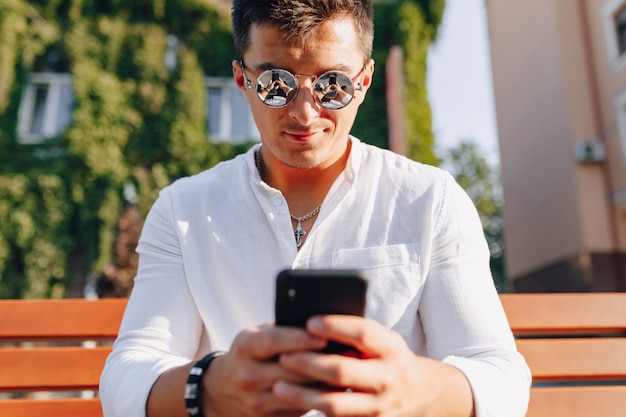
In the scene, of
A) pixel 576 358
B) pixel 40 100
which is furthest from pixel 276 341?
pixel 40 100

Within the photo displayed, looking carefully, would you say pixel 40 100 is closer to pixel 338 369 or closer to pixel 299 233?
pixel 299 233

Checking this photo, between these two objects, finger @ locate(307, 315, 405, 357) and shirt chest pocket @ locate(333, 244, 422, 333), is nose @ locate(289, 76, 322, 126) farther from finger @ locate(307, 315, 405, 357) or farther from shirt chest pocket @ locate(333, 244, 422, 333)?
finger @ locate(307, 315, 405, 357)

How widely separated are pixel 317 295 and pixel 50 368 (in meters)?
1.23

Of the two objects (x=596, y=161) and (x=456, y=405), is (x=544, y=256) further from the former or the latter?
(x=456, y=405)

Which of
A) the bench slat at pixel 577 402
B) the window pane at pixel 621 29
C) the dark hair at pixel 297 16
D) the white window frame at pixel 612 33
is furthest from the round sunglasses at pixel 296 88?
the window pane at pixel 621 29

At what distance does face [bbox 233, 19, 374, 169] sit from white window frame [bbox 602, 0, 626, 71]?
39.0 ft

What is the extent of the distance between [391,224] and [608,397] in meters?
0.92

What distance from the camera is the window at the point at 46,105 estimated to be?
931 centimetres

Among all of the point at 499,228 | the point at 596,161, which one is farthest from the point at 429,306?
the point at 499,228

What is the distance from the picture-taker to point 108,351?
5.48 ft

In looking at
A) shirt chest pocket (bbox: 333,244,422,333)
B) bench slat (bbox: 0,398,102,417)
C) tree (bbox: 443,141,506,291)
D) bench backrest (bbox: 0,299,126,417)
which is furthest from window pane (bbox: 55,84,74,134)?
tree (bbox: 443,141,506,291)

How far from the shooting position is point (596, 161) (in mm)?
11734

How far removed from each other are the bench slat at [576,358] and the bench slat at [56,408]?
1363 mm

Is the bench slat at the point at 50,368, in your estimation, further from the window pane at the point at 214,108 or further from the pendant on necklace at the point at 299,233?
the window pane at the point at 214,108
